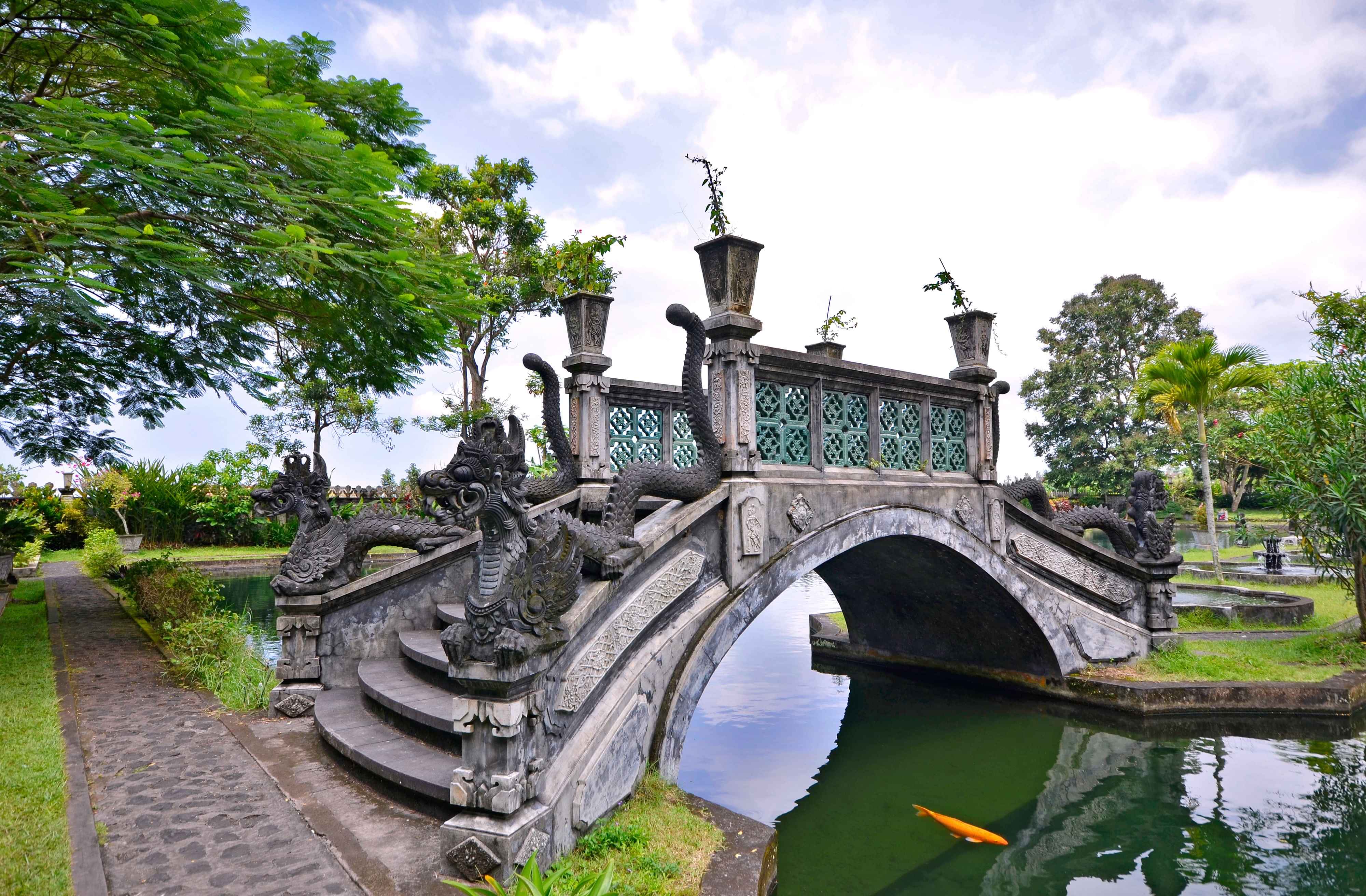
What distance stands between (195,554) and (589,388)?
20.0 metres

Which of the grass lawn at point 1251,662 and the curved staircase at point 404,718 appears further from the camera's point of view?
the grass lawn at point 1251,662

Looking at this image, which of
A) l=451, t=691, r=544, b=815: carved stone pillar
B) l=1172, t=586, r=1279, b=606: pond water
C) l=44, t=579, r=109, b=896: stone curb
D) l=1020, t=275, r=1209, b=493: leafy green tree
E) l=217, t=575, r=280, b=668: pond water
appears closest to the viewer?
l=44, t=579, r=109, b=896: stone curb

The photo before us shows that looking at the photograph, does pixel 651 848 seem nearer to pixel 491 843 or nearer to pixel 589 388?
pixel 491 843

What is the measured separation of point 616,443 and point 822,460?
9.44ft

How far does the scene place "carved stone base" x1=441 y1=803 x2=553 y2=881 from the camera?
3.82m

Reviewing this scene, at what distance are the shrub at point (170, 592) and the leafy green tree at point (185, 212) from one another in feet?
8.87

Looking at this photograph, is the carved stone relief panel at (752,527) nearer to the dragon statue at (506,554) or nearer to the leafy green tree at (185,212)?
the dragon statue at (506,554)

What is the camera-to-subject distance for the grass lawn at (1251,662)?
29.8 ft

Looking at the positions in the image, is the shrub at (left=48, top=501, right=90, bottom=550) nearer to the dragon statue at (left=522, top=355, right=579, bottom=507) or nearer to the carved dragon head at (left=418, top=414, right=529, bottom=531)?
the dragon statue at (left=522, top=355, right=579, bottom=507)

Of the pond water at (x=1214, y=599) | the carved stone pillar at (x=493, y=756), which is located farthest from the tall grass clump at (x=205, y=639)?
the pond water at (x=1214, y=599)

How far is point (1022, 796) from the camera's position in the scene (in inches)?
287

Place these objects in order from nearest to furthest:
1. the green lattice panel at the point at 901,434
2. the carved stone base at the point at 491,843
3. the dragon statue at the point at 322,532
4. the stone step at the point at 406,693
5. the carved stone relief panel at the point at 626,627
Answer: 1. the carved stone base at the point at 491,843
2. the carved stone relief panel at the point at 626,627
3. the stone step at the point at 406,693
4. the dragon statue at the point at 322,532
5. the green lattice panel at the point at 901,434

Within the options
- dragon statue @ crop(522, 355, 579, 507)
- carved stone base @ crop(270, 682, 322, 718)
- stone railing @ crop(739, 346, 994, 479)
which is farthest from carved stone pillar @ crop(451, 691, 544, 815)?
dragon statue @ crop(522, 355, 579, 507)

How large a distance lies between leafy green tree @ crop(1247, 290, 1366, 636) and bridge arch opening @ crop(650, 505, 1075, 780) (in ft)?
12.0
